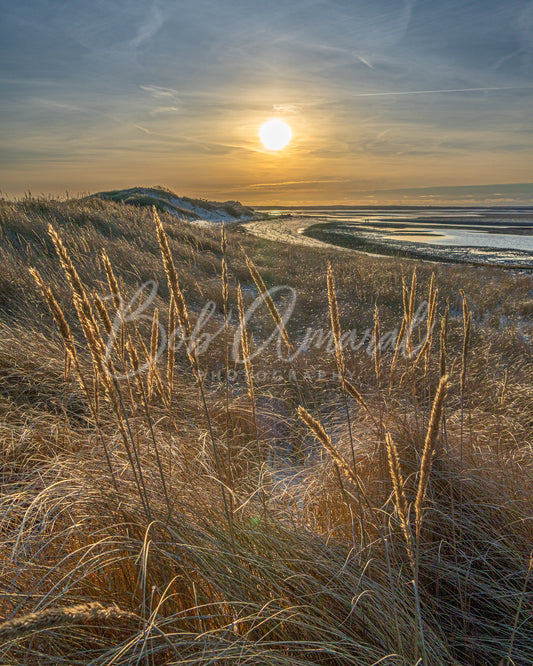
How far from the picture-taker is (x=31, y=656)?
1285 millimetres

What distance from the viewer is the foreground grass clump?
1316 mm

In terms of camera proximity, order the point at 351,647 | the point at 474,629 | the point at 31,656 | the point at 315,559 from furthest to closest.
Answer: the point at 474,629 → the point at 315,559 → the point at 351,647 → the point at 31,656

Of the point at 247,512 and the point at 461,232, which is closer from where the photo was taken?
the point at 247,512

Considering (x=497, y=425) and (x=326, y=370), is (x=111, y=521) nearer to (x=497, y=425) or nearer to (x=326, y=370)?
(x=497, y=425)

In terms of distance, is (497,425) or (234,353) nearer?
(497,425)

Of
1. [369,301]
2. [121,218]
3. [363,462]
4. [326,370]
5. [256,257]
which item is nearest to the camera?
[363,462]

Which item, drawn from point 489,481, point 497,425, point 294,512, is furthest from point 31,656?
point 497,425

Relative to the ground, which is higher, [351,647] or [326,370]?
[351,647]

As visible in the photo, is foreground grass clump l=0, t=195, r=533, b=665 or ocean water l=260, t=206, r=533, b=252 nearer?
foreground grass clump l=0, t=195, r=533, b=665

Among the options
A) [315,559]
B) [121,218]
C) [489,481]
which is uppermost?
[121,218]

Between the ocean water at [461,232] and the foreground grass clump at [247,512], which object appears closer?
the foreground grass clump at [247,512]

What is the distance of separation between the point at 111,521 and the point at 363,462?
1.76 metres

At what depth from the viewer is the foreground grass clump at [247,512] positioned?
1.32 metres

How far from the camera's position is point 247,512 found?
2.10m
